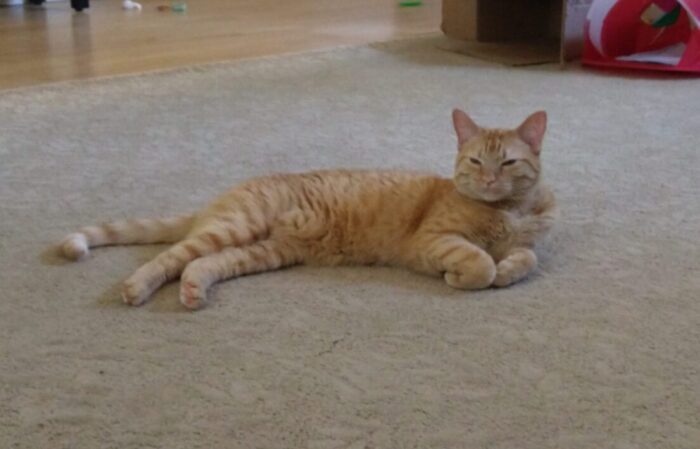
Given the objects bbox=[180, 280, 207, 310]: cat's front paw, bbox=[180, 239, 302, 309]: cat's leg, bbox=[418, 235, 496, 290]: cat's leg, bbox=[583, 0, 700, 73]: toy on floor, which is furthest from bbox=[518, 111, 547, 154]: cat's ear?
bbox=[583, 0, 700, 73]: toy on floor

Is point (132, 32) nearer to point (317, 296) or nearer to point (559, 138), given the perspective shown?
point (559, 138)

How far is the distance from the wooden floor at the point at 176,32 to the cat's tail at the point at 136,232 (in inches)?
60.2

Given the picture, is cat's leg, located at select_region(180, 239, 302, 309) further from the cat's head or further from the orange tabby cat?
the cat's head

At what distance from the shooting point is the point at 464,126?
159 centimetres

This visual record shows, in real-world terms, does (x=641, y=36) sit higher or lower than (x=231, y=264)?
higher

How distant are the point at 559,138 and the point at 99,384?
156 centimetres

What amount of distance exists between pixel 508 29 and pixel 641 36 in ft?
2.03

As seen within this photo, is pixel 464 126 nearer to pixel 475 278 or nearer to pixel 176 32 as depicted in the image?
pixel 475 278

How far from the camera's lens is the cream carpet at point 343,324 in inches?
43.4

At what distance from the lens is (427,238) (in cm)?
153

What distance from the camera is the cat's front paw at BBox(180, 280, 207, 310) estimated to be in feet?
4.60

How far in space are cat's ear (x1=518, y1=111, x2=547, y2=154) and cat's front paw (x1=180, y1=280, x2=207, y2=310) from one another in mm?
579

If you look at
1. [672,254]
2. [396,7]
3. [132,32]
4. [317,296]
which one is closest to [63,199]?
[317,296]


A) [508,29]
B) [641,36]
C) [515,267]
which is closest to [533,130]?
[515,267]
